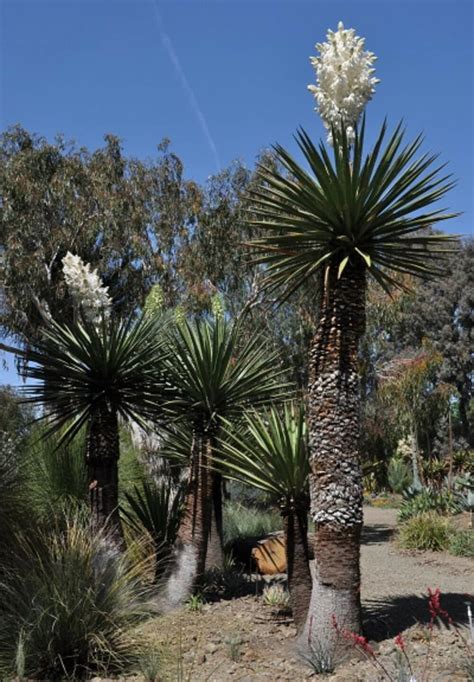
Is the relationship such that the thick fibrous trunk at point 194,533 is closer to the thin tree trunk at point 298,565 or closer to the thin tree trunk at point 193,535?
the thin tree trunk at point 193,535

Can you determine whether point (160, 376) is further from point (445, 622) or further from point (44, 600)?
point (445, 622)

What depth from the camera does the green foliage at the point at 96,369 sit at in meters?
8.17

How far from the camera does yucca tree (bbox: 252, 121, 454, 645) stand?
20.0 feet

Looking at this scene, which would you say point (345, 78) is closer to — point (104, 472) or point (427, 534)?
point (104, 472)

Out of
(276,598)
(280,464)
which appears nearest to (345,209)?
(280,464)

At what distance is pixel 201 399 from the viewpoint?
8398 mm

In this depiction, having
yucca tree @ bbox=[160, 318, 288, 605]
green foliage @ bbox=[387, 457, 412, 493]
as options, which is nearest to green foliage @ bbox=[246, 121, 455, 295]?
yucca tree @ bbox=[160, 318, 288, 605]

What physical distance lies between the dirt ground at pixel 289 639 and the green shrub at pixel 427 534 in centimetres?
261

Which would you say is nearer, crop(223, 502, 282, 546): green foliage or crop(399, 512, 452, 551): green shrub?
crop(399, 512, 452, 551): green shrub

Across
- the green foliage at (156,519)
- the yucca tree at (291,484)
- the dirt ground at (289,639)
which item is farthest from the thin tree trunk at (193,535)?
the yucca tree at (291,484)

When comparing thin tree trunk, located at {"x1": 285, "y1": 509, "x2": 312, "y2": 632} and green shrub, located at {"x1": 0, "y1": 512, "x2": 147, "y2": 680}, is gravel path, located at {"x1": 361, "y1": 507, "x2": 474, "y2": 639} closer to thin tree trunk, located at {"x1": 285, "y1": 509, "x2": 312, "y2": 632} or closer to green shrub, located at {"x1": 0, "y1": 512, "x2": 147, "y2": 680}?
thin tree trunk, located at {"x1": 285, "y1": 509, "x2": 312, "y2": 632}

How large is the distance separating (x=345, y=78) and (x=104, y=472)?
480 centimetres

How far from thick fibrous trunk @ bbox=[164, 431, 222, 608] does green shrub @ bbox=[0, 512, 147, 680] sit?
1659 millimetres

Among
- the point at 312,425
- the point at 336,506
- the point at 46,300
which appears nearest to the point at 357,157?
the point at 312,425
